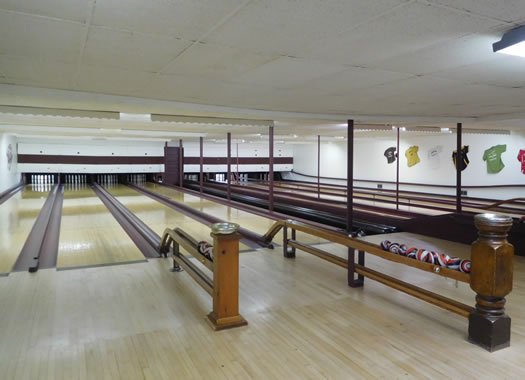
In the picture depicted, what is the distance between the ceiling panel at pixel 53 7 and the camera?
1580mm

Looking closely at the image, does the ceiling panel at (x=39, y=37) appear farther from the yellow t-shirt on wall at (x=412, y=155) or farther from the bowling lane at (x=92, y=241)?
the yellow t-shirt on wall at (x=412, y=155)

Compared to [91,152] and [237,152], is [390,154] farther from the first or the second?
[91,152]

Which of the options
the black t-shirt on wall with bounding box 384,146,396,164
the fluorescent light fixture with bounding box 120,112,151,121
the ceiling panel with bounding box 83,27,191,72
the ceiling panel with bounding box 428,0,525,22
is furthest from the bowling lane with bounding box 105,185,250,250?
the black t-shirt on wall with bounding box 384,146,396,164

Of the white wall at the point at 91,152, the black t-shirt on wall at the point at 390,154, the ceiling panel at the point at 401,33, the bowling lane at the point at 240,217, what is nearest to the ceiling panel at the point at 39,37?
the ceiling panel at the point at 401,33

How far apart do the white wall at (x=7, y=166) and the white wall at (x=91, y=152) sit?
647mm

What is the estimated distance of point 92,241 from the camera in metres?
5.26

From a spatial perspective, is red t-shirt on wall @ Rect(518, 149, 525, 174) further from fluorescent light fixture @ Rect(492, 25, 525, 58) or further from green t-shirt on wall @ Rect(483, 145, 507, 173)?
fluorescent light fixture @ Rect(492, 25, 525, 58)

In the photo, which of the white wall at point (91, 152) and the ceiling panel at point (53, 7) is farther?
the white wall at point (91, 152)

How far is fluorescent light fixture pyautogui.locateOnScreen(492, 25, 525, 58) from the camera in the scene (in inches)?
75.7

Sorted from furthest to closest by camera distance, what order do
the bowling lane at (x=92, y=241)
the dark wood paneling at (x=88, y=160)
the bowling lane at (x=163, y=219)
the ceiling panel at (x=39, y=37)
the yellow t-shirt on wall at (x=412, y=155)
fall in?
the dark wood paneling at (x=88, y=160) < the yellow t-shirt on wall at (x=412, y=155) < the bowling lane at (x=163, y=219) < the bowling lane at (x=92, y=241) < the ceiling panel at (x=39, y=37)

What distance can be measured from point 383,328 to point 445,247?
2927 millimetres

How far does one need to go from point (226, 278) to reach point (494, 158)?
8973 millimetres

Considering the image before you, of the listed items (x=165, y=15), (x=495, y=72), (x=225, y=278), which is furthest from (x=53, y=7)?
(x=495, y=72)

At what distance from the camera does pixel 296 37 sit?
6.80 feet
